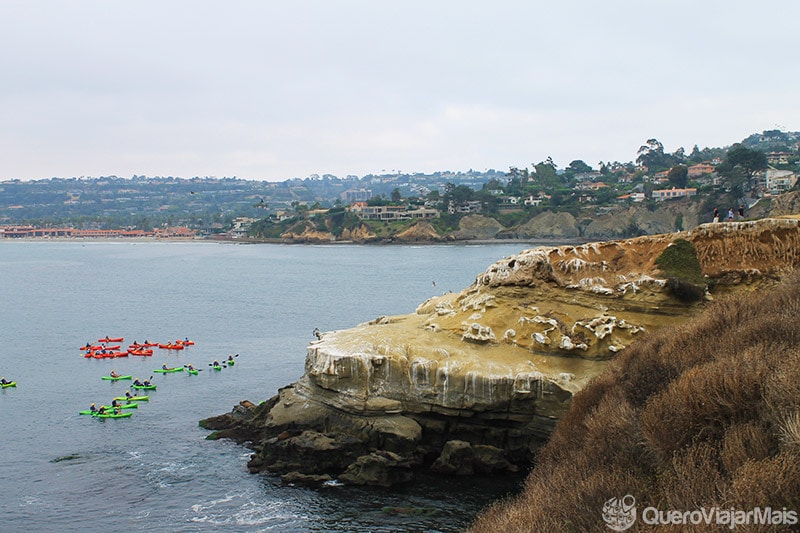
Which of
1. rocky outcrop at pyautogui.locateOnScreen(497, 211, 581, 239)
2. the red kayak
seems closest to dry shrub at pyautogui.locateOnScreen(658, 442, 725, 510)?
the red kayak

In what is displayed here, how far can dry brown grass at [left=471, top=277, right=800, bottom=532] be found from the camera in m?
14.8

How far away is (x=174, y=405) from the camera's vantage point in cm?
4809

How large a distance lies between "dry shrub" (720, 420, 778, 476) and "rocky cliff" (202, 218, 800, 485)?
16.1 meters

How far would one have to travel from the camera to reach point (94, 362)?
62594mm

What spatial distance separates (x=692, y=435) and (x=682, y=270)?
19.1m

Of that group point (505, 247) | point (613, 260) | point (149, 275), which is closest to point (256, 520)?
point (613, 260)

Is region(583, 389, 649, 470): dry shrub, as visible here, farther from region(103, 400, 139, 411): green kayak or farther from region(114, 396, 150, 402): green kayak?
region(114, 396, 150, 402): green kayak

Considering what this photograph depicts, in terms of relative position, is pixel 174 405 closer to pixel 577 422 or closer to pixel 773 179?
pixel 577 422

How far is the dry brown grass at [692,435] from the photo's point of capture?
48.6 ft

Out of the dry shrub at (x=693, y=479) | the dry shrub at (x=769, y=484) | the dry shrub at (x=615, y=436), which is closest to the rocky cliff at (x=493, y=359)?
the dry shrub at (x=615, y=436)

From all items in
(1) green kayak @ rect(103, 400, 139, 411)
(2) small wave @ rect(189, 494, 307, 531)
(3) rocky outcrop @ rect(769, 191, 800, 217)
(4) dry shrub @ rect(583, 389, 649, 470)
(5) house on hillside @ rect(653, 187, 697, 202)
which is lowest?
(2) small wave @ rect(189, 494, 307, 531)

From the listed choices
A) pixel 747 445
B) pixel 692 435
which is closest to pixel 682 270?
pixel 692 435

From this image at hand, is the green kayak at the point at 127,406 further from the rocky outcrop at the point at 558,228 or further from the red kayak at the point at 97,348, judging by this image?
the rocky outcrop at the point at 558,228

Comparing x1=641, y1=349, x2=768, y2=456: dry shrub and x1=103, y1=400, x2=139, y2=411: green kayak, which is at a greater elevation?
x1=641, y1=349, x2=768, y2=456: dry shrub
